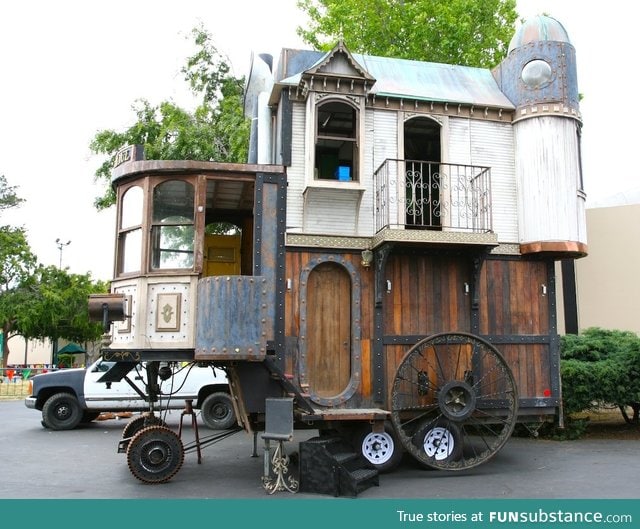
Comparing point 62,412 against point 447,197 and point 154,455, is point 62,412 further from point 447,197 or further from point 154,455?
point 447,197

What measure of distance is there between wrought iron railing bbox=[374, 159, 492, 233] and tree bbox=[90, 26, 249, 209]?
8506 mm

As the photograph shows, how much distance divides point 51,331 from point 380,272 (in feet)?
116

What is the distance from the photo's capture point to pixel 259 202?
9.45 m

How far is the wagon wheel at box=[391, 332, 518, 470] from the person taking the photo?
→ 30.4 ft

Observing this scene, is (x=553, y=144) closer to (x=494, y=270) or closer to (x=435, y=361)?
(x=494, y=270)

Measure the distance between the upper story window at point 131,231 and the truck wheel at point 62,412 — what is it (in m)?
7.20

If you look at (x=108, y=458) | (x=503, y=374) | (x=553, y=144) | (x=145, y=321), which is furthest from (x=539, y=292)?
(x=108, y=458)

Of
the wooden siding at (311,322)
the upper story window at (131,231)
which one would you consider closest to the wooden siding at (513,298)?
the wooden siding at (311,322)

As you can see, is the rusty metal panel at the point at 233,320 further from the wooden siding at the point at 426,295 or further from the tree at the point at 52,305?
the tree at the point at 52,305

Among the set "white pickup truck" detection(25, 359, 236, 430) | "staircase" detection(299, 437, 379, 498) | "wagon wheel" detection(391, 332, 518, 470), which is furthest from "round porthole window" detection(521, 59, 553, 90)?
"white pickup truck" detection(25, 359, 236, 430)

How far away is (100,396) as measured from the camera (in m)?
14.9

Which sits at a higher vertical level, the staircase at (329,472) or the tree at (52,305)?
the tree at (52,305)

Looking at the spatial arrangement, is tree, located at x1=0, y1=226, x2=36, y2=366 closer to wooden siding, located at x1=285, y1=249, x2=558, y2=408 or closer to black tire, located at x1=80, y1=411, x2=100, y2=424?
black tire, located at x1=80, y1=411, x2=100, y2=424

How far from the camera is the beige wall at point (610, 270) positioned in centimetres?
2145
